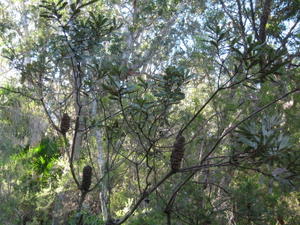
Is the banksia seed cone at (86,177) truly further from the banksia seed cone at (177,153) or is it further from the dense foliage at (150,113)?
the banksia seed cone at (177,153)

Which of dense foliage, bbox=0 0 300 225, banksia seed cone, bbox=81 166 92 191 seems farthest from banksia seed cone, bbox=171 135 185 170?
banksia seed cone, bbox=81 166 92 191

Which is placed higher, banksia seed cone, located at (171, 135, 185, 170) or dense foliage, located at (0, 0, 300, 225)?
dense foliage, located at (0, 0, 300, 225)

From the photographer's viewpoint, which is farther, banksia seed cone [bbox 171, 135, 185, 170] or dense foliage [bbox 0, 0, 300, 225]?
dense foliage [bbox 0, 0, 300, 225]

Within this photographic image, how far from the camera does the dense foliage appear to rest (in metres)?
2.01

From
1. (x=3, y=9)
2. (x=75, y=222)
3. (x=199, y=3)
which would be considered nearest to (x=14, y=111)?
(x=3, y=9)

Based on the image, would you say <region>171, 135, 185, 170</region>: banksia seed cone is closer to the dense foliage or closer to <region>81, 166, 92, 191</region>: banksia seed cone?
the dense foliage

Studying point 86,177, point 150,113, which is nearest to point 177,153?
point 86,177

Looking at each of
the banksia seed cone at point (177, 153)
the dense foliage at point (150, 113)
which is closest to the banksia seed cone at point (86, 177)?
the dense foliage at point (150, 113)

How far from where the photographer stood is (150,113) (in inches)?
101

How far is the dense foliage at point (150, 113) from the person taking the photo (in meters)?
2.01

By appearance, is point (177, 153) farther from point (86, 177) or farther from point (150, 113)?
point (150, 113)

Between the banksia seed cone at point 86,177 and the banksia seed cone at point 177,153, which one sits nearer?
the banksia seed cone at point 177,153

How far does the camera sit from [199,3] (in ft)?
30.1

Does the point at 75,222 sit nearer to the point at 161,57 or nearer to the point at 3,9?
the point at 161,57
